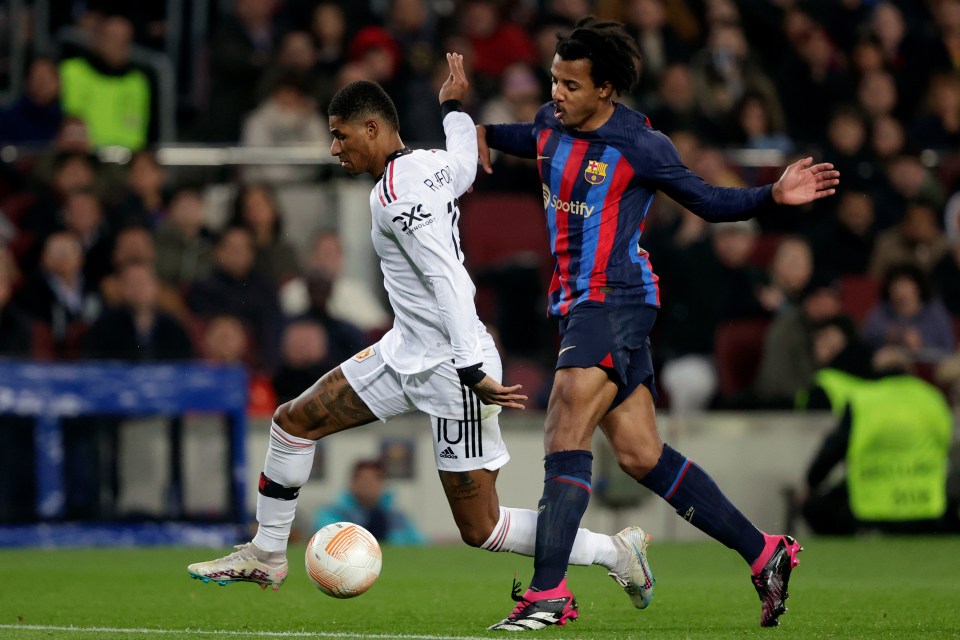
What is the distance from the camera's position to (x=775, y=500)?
487 inches

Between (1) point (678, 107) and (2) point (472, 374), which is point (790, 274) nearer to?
(1) point (678, 107)

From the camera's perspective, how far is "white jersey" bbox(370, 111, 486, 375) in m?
6.33

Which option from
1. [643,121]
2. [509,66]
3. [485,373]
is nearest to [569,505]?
[485,373]

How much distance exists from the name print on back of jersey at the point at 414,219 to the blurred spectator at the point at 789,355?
685 cm

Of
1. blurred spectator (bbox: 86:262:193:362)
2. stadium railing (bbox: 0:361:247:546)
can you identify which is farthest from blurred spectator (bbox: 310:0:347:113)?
stadium railing (bbox: 0:361:247:546)

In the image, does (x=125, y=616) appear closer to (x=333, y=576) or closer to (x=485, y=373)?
(x=333, y=576)

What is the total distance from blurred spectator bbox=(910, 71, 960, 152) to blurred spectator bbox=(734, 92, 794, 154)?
166 cm

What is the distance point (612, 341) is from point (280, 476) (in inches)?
60.7

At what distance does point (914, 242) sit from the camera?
14227 millimetres

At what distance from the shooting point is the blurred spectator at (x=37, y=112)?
1388 centimetres

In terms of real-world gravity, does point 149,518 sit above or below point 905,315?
below

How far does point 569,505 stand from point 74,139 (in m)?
8.27

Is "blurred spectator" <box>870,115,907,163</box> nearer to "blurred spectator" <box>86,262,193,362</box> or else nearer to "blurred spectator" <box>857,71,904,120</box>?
"blurred spectator" <box>857,71,904,120</box>

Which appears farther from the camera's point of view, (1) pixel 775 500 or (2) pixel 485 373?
(1) pixel 775 500
